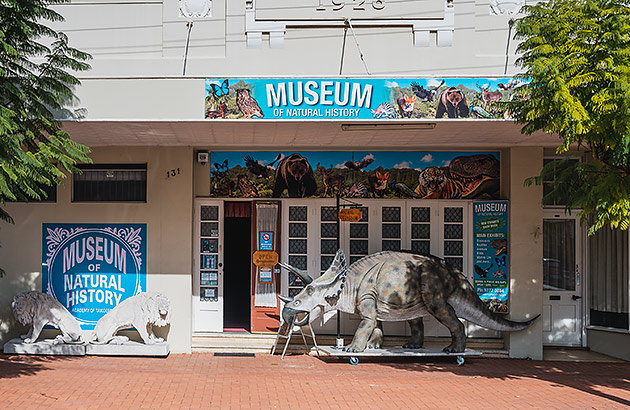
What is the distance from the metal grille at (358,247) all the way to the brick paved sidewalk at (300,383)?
2011 millimetres

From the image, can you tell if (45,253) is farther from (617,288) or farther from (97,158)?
(617,288)

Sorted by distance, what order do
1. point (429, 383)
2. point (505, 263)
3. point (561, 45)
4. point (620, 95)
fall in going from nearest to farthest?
point (620, 95) < point (561, 45) < point (429, 383) < point (505, 263)

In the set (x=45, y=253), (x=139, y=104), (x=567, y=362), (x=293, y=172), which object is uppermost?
(x=139, y=104)

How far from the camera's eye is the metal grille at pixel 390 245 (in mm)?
11508

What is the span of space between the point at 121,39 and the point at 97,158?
6.94 feet

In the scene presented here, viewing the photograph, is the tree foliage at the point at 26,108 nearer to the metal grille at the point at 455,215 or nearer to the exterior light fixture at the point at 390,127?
the exterior light fixture at the point at 390,127

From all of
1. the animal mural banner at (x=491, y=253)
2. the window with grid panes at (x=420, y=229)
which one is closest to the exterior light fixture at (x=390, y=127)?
the window with grid panes at (x=420, y=229)

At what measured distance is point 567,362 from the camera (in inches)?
432

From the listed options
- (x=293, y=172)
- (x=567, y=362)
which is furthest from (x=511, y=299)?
(x=293, y=172)

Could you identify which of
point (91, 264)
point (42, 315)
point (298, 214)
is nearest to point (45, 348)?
point (42, 315)

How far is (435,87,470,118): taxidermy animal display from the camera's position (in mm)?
9250

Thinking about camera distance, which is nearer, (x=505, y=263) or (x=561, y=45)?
(x=561, y=45)

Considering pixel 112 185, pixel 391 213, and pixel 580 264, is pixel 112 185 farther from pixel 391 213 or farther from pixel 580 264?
pixel 580 264

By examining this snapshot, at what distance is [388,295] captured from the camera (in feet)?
33.6
